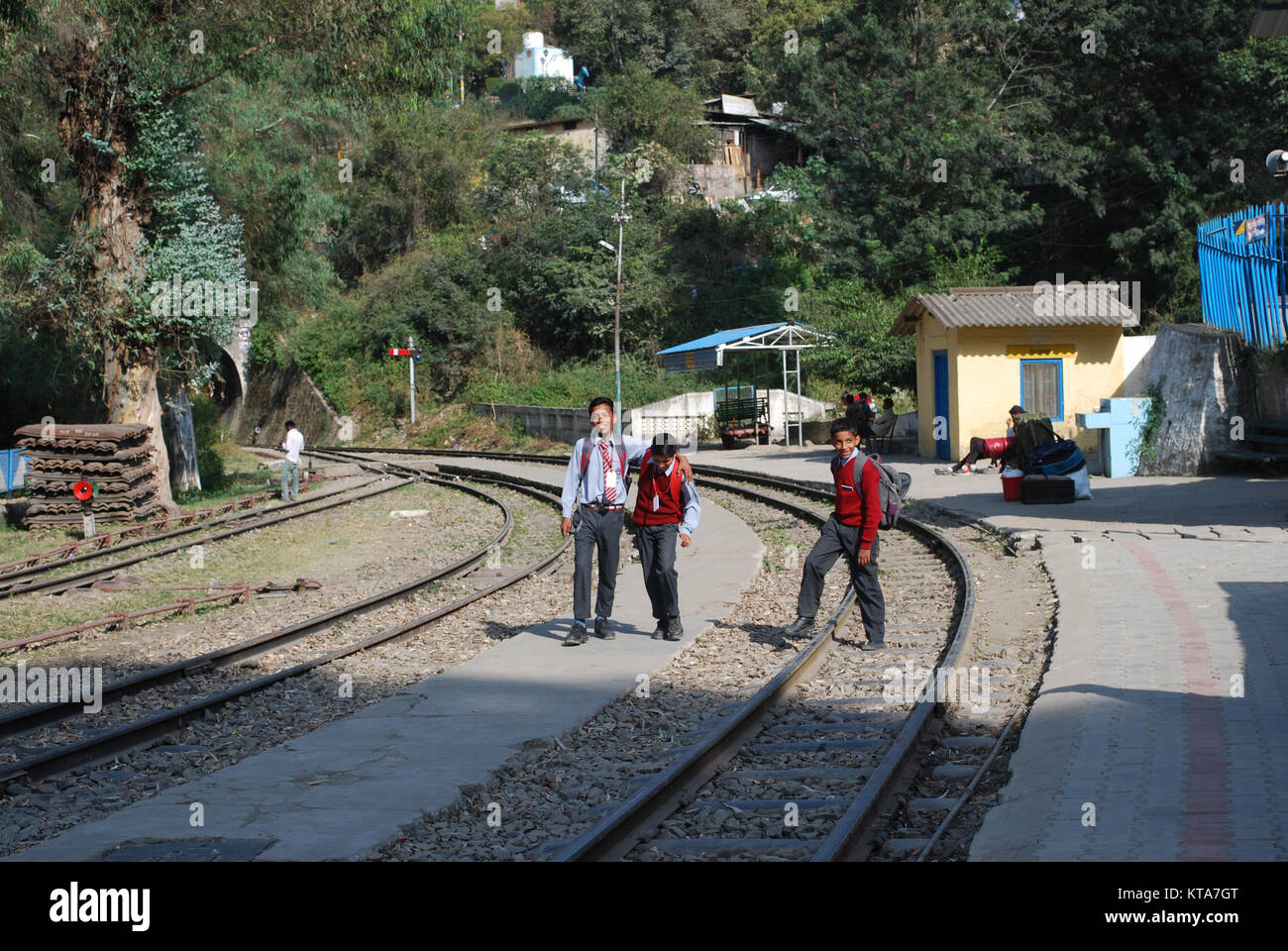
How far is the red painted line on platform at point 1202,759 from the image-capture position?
16.3 ft

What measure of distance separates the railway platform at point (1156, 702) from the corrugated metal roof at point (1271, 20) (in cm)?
649

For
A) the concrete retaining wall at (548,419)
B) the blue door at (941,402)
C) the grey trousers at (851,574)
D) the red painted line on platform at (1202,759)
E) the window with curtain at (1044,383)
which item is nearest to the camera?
the red painted line on platform at (1202,759)

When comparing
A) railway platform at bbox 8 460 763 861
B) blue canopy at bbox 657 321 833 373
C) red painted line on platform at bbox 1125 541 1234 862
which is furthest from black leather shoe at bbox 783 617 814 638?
blue canopy at bbox 657 321 833 373

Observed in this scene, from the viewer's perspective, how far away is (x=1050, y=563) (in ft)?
44.9

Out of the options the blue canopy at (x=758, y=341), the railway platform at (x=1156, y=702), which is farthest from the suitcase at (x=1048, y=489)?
the blue canopy at (x=758, y=341)

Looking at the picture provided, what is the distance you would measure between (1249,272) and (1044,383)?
6.40 metres

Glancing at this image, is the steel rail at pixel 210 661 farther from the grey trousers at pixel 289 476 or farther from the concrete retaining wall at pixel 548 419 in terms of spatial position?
the concrete retaining wall at pixel 548 419

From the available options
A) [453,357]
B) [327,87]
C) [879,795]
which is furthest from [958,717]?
[453,357]

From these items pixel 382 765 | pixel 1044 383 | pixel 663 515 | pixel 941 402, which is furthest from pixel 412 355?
pixel 382 765

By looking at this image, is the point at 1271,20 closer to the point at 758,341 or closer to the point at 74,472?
the point at 74,472
